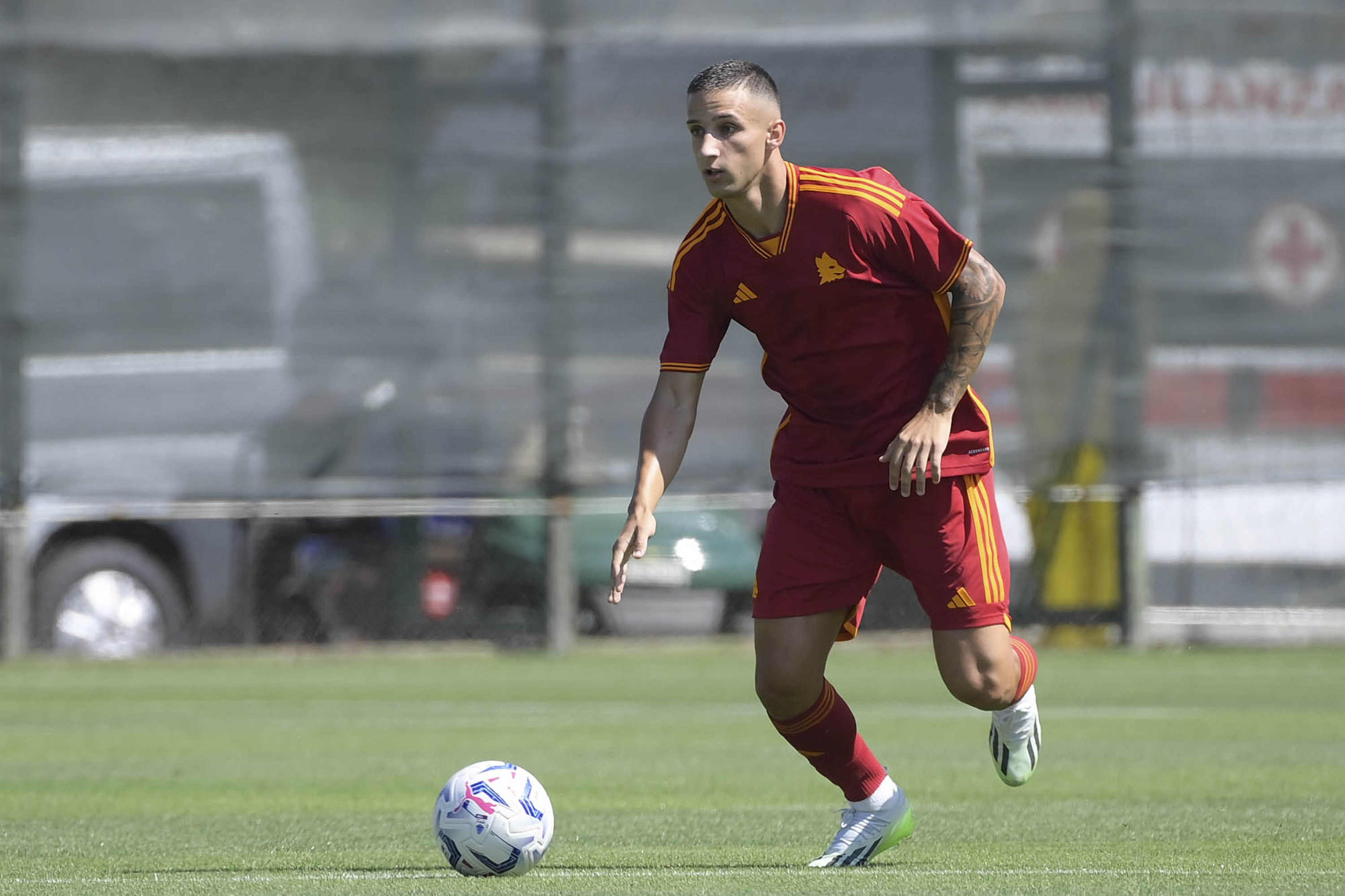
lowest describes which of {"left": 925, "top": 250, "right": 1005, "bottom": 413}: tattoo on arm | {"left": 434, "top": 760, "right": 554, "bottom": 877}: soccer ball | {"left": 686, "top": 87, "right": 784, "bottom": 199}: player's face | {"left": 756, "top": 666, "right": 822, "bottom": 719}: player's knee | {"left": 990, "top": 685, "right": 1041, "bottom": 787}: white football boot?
{"left": 434, "top": 760, "right": 554, "bottom": 877}: soccer ball

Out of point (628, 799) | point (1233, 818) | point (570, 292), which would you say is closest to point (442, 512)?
point (570, 292)

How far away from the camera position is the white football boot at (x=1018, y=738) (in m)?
5.94

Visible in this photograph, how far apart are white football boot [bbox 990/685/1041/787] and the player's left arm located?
0.74 m

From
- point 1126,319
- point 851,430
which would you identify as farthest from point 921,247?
point 1126,319

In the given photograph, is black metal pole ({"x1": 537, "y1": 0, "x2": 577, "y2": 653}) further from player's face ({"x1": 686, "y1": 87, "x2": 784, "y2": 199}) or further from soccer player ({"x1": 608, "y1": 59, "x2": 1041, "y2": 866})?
player's face ({"x1": 686, "y1": 87, "x2": 784, "y2": 199})

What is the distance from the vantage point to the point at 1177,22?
14703 millimetres

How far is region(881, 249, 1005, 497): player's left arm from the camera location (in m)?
5.54

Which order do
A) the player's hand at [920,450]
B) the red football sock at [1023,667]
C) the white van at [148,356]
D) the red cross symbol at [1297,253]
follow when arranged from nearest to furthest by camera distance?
the player's hand at [920,450]
the red football sock at [1023,667]
the white van at [148,356]
the red cross symbol at [1297,253]

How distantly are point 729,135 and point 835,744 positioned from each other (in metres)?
1.76

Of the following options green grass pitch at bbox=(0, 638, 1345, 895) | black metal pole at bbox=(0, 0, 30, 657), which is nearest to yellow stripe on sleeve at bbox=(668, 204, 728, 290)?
green grass pitch at bbox=(0, 638, 1345, 895)

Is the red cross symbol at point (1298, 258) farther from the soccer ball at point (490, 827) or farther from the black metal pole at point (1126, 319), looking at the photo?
the soccer ball at point (490, 827)

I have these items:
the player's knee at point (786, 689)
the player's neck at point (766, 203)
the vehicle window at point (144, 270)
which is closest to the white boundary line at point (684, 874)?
the player's knee at point (786, 689)

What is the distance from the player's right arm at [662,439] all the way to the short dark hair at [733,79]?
789 mm

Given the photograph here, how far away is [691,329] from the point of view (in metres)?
5.78
